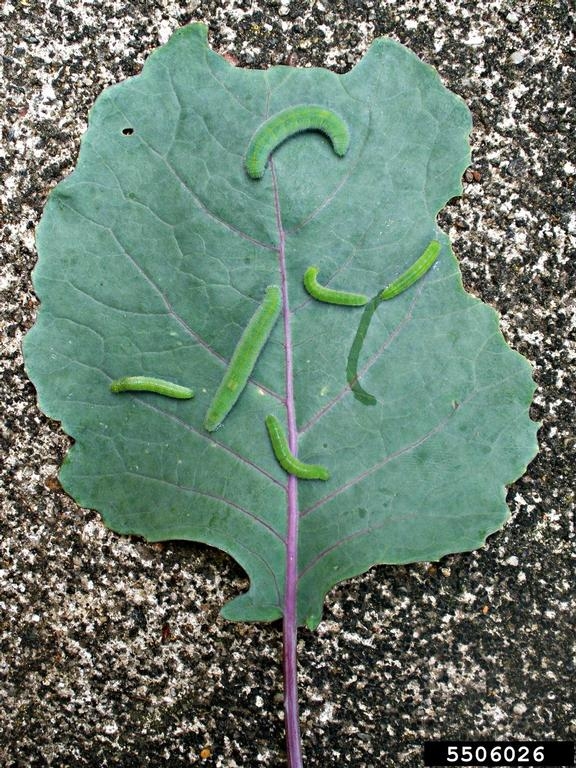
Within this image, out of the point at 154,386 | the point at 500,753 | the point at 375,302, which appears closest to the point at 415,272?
the point at 375,302

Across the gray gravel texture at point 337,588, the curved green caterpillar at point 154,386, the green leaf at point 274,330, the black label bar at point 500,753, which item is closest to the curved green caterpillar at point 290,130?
the green leaf at point 274,330

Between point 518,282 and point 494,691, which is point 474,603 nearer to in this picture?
point 494,691

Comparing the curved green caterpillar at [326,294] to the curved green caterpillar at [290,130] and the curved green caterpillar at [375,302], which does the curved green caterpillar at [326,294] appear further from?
the curved green caterpillar at [290,130]

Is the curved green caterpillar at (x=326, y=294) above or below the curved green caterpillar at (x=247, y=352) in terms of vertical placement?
above

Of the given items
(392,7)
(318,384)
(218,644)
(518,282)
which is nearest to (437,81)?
(392,7)

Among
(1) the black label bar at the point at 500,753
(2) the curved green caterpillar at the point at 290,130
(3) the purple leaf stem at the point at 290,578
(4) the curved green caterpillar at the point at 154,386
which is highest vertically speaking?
(2) the curved green caterpillar at the point at 290,130

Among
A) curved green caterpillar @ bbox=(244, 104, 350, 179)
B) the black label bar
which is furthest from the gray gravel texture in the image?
curved green caterpillar @ bbox=(244, 104, 350, 179)
